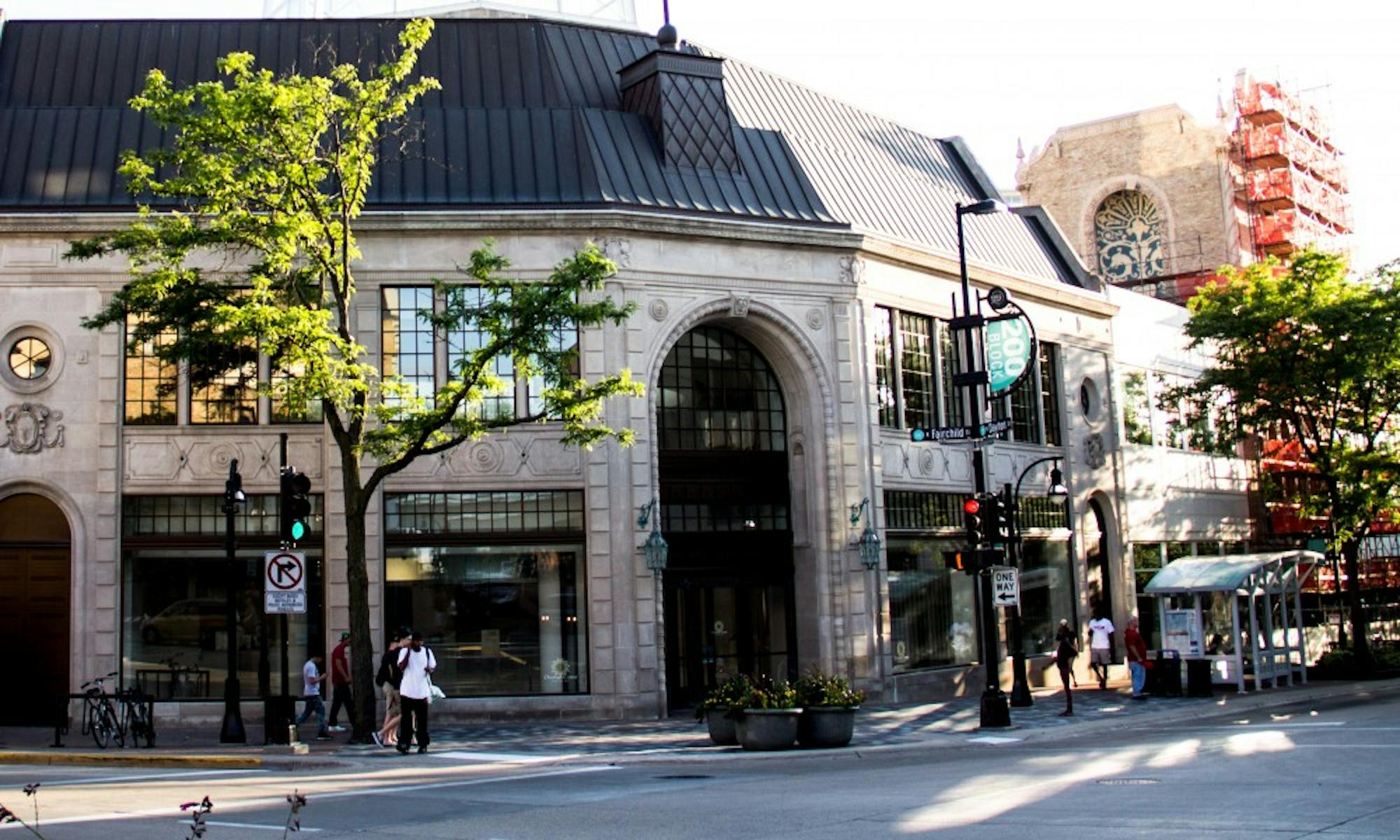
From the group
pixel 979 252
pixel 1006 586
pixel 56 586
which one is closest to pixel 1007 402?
pixel 979 252

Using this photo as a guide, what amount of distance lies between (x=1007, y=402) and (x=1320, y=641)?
1637 centimetres

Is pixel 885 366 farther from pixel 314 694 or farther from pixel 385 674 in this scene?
pixel 385 674

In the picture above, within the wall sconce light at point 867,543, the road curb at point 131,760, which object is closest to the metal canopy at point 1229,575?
the wall sconce light at point 867,543

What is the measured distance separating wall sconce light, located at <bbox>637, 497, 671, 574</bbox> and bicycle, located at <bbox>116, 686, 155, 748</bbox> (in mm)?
9243

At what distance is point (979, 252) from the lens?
119 ft

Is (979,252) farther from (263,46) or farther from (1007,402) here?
(263,46)

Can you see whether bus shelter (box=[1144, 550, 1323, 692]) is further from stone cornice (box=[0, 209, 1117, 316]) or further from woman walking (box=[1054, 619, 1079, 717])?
stone cornice (box=[0, 209, 1117, 316])

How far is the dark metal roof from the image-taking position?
28125 mm

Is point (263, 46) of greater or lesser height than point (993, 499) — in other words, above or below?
above

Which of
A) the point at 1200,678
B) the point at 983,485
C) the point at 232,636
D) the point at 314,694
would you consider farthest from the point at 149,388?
the point at 1200,678

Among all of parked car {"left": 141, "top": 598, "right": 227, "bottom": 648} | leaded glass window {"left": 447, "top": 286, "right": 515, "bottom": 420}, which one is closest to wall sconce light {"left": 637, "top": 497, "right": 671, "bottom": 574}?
leaded glass window {"left": 447, "top": 286, "right": 515, "bottom": 420}

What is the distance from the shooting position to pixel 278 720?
22.1 meters

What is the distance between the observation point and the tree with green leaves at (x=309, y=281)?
825 inches

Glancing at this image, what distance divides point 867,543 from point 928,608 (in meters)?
3.39
